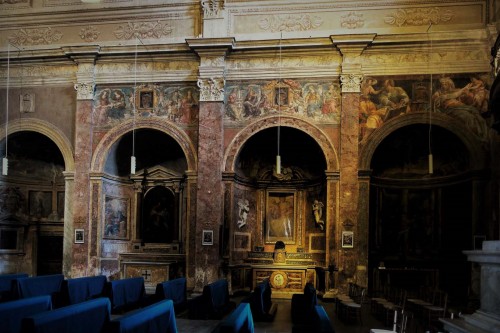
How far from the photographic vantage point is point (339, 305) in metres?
11.8

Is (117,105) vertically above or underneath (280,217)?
above

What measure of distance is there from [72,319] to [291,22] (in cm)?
1147

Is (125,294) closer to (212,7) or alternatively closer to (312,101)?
(312,101)

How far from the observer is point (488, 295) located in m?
5.87

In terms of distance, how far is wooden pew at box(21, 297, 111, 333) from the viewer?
18.9 ft

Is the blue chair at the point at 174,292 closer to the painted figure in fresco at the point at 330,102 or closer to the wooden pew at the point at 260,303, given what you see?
the wooden pew at the point at 260,303

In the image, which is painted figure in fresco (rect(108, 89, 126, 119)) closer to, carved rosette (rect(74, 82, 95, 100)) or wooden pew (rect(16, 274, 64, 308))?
carved rosette (rect(74, 82, 95, 100))

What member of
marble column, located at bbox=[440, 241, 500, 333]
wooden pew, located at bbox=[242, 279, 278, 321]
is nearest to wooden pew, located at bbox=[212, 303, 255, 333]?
→ marble column, located at bbox=[440, 241, 500, 333]

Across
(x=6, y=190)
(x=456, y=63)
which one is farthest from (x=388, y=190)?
(x=6, y=190)

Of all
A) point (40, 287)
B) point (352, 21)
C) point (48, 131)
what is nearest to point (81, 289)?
point (40, 287)

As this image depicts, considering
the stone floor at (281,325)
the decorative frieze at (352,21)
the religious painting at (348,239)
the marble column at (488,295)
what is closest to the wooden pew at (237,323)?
the marble column at (488,295)

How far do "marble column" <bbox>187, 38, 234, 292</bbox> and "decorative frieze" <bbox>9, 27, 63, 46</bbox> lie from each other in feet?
15.7

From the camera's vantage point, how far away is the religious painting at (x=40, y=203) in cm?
1789

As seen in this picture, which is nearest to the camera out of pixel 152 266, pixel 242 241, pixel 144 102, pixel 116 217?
pixel 152 266
